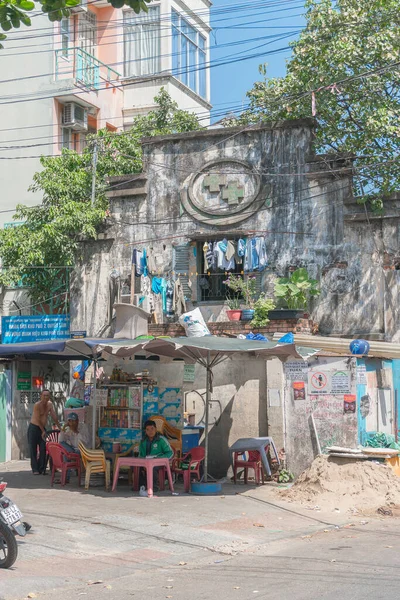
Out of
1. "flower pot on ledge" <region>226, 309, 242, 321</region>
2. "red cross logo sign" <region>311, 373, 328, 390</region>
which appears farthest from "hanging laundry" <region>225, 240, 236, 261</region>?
"red cross logo sign" <region>311, 373, 328, 390</region>

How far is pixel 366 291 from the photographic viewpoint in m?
18.6

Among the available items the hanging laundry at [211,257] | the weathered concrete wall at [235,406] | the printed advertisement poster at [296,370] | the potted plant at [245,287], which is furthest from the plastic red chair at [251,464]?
the hanging laundry at [211,257]

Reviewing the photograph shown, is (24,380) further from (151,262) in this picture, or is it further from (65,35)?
(65,35)

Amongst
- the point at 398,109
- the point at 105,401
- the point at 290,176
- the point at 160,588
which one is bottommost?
the point at 160,588

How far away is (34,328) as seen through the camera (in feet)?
72.3

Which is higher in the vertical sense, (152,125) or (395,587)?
(152,125)

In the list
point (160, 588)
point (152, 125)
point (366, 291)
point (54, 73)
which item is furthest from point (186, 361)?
point (54, 73)

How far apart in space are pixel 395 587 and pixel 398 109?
13405 mm

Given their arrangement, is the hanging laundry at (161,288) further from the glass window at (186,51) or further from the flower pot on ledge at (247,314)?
the glass window at (186,51)

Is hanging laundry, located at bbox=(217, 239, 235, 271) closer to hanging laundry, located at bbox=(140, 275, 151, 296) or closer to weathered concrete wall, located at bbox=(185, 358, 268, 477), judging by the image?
hanging laundry, located at bbox=(140, 275, 151, 296)

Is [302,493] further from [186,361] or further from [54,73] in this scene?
[54,73]

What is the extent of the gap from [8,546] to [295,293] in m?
11.1

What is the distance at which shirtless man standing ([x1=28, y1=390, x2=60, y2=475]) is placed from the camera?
1670cm

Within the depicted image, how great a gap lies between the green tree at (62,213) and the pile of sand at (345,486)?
9848 millimetres
